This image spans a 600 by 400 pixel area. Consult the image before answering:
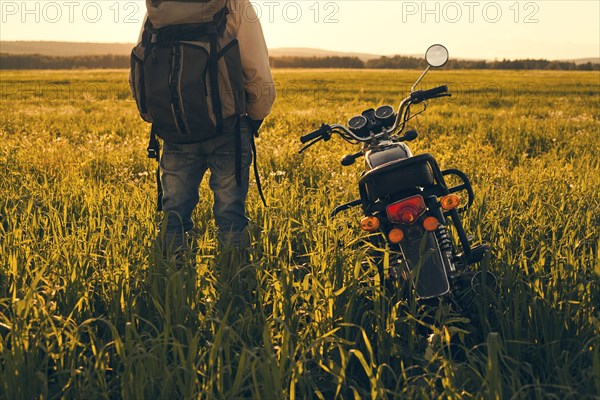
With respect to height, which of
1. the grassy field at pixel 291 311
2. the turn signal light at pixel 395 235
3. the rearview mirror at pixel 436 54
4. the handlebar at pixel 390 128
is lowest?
the grassy field at pixel 291 311

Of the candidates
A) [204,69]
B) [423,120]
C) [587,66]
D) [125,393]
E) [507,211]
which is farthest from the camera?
[587,66]

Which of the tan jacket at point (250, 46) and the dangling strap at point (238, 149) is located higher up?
the tan jacket at point (250, 46)

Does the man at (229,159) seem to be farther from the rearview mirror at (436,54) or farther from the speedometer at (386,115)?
the rearview mirror at (436,54)

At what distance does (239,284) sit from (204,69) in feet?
3.99

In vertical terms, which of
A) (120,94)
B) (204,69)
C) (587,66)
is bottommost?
(204,69)

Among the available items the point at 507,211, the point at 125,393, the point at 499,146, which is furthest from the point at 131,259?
the point at 499,146

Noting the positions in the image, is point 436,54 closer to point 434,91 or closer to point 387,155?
point 434,91

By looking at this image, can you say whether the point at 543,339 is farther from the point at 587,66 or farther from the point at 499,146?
the point at 587,66

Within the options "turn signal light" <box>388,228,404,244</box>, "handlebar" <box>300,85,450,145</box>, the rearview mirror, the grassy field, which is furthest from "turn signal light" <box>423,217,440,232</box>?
the rearview mirror

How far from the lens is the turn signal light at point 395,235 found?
2.97 meters

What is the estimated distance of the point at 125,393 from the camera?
235cm

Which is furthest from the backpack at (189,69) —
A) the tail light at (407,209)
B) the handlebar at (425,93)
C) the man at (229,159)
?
the tail light at (407,209)

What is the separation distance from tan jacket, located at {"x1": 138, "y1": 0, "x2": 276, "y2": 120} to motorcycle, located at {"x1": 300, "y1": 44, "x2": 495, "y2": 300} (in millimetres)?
606

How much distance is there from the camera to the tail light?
9.61 ft
